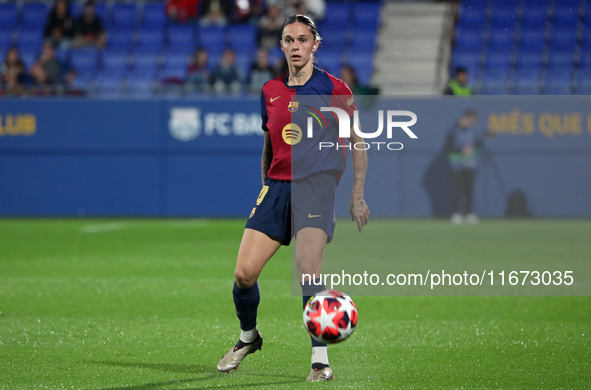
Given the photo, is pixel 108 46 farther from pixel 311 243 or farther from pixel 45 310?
pixel 311 243

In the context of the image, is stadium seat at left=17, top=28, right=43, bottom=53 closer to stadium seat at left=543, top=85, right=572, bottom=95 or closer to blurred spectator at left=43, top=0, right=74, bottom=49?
blurred spectator at left=43, top=0, right=74, bottom=49

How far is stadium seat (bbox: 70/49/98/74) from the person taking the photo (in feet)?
61.7

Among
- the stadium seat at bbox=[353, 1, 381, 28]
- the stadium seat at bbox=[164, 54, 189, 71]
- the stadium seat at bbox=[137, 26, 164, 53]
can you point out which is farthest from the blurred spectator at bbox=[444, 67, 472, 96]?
the stadium seat at bbox=[137, 26, 164, 53]

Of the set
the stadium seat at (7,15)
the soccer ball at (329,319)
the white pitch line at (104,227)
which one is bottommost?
the white pitch line at (104,227)

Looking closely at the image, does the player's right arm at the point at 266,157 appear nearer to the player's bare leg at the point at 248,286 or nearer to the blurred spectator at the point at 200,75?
the player's bare leg at the point at 248,286

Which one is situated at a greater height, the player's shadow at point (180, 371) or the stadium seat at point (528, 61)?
the stadium seat at point (528, 61)

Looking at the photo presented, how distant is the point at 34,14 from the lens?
2030 cm

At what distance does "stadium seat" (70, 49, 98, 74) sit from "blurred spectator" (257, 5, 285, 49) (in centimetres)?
354

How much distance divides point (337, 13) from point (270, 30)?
96.8 inches

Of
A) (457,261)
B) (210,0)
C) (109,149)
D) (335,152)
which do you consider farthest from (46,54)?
(335,152)

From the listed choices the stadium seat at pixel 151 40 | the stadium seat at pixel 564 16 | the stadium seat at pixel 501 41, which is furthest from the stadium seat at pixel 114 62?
the stadium seat at pixel 564 16

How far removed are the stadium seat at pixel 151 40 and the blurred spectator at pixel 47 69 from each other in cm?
244

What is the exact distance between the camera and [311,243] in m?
4.89

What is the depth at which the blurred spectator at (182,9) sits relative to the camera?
19.2 metres
